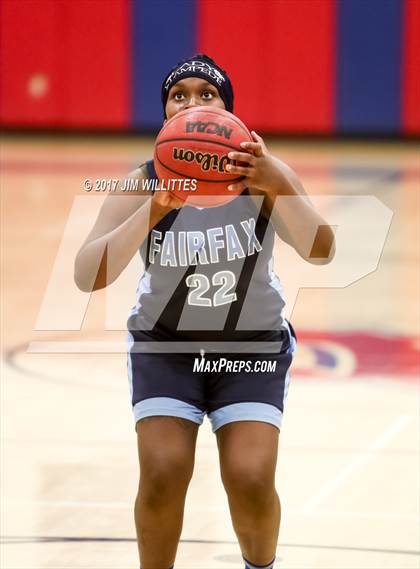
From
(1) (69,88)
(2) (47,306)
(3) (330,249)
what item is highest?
(3) (330,249)

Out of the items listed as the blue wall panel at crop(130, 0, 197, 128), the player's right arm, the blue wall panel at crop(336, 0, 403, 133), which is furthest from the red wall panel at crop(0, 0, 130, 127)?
the player's right arm

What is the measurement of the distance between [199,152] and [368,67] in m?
16.8

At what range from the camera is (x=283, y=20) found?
19.8m

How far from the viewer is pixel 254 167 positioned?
150 inches

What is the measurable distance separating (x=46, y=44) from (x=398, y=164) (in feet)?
19.8

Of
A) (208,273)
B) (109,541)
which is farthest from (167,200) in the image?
(109,541)

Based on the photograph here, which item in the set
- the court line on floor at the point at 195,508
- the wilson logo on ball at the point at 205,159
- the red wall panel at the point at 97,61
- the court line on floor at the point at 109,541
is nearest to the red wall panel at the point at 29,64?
the red wall panel at the point at 97,61

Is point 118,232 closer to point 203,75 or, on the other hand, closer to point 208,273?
point 208,273

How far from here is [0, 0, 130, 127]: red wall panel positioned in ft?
65.9

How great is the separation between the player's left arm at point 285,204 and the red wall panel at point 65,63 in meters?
16.4

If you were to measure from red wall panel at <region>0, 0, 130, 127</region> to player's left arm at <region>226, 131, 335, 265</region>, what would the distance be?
1639 cm

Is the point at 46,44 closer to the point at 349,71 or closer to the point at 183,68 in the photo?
the point at 349,71

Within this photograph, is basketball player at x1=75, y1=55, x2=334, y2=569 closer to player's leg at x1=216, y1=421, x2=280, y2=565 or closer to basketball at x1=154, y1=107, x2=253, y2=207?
player's leg at x1=216, y1=421, x2=280, y2=565

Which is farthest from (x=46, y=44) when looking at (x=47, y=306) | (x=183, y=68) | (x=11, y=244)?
(x=183, y=68)
